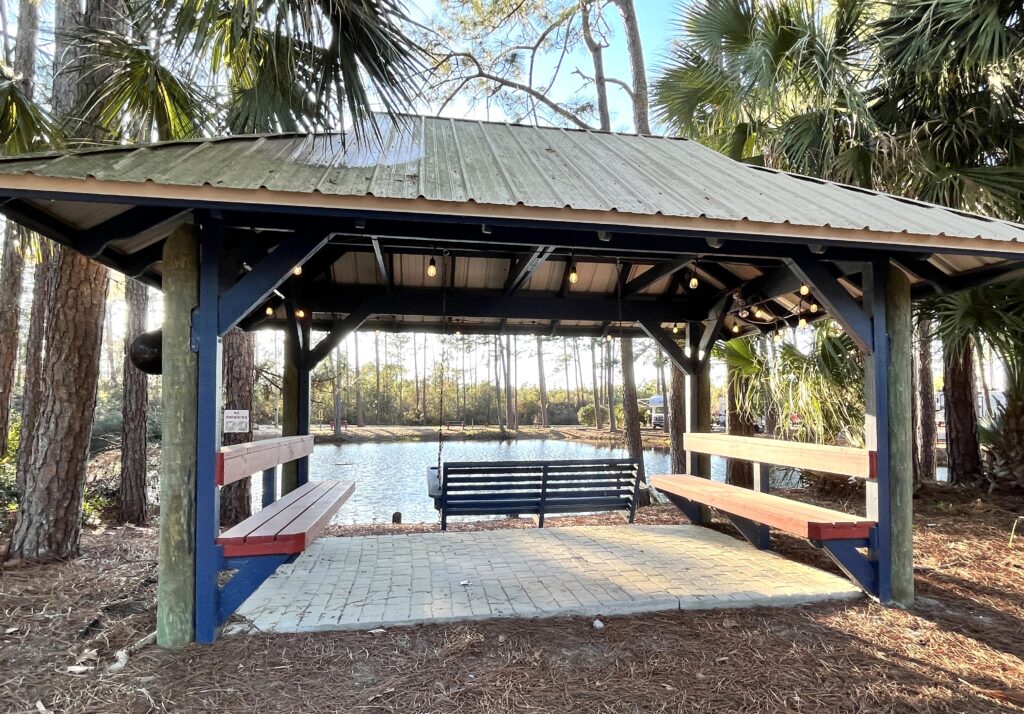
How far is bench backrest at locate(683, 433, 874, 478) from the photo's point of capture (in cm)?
417

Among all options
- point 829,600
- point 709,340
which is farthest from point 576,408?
point 829,600

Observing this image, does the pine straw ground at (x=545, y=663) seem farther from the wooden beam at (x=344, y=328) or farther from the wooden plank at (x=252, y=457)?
the wooden beam at (x=344, y=328)

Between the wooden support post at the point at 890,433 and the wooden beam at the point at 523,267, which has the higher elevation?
the wooden beam at the point at 523,267

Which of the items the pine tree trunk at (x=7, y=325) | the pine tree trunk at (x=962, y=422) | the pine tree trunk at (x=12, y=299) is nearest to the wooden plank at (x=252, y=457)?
the pine tree trunk at (x=12, y=299)

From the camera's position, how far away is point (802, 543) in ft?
18.8

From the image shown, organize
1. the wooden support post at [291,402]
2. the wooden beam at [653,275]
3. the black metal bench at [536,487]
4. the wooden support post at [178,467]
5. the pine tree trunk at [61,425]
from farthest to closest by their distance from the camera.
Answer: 1. the black metal bench at [536,487]
2. the wooden support post at [291,402]
3. the wooden beam at [653,275]
4. the pine tree trunk at [61,425]
5. the wooden support post at [178,467]

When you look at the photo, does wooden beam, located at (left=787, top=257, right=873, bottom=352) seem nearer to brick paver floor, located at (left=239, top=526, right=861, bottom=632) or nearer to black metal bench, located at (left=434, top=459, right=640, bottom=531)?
brick paver floor, located at (left=239, top=526, right=861, bottom=632)

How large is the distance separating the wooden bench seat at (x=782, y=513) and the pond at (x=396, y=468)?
14.6 ft

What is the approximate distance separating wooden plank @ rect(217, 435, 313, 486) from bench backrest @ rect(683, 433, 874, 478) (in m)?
3.88

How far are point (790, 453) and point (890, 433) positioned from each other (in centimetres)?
90

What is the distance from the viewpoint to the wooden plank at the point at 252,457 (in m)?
A: 3.46

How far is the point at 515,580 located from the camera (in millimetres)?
4402

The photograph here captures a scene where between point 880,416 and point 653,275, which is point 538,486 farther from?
point 880,416

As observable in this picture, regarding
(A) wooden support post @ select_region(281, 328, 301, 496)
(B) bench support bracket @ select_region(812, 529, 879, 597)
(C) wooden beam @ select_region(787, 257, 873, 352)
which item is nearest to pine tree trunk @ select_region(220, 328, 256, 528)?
(A) wooden support post @ select_region(281, 328, 301, 496)
